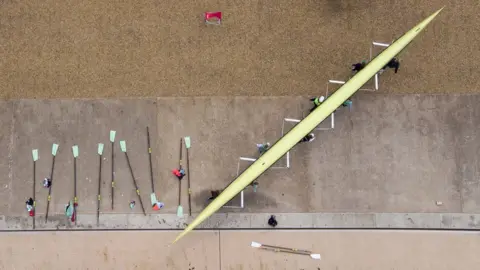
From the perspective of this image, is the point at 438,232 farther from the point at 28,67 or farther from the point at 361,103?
the point at 28,67

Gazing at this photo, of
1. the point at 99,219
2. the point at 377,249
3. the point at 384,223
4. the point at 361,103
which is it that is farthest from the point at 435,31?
the point at 99,219

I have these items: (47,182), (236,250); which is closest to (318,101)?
(236,250)

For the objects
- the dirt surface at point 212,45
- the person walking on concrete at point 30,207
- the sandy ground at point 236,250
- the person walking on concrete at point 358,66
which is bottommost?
the sandy ground at point 236,250

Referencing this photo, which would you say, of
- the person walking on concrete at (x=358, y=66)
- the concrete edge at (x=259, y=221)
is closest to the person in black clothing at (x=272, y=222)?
the concrete edge at (x=259, y=221)

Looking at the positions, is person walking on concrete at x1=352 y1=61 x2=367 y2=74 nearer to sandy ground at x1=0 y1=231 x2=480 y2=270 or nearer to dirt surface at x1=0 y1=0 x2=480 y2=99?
dirt surface at x1=0 y1=0 x2=480 y2=99

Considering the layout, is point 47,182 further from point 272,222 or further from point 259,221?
point 272,222

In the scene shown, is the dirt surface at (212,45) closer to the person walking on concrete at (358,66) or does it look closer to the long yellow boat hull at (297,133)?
the person walking on concrete at (358,66)
